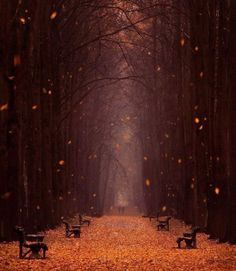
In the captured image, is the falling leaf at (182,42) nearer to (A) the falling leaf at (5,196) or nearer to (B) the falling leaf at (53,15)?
(B) the falling leaf at (53,15)

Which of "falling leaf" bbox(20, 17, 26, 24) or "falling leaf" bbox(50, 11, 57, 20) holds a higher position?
"falling leaf" bbox(50, 11, 57, 20)

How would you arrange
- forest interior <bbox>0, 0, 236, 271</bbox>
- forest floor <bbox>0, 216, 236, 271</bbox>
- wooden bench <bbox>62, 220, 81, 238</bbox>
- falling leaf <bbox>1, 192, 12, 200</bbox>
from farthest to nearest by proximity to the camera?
wooden bench <bbox>62, 220, 81, 238</bbox>, falling leaf <bbox>1, 192, 12, 200</bbox>, forest interior <bbox>0, 0, 236, 271</bbox>, forest floor <bbox>0, 216, 236, 271</bbox>

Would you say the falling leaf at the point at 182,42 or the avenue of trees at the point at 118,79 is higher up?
the falling leaf at the point at 182,42

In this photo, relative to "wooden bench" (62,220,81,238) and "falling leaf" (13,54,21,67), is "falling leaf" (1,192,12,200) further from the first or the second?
"wooden bench" (62,220,81,238)

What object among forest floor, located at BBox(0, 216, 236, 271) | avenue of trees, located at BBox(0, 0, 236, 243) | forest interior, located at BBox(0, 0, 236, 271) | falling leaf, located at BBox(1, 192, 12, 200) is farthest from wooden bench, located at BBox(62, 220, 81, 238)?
falling leaf, located at BBox(1, 192, 12, 200)

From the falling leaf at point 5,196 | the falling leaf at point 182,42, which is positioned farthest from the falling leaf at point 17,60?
the falling leaf at point 182,42

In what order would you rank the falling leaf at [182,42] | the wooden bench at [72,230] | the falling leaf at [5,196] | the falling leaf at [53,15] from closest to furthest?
the falling leaf at [5,196] < the wooden bench at [72,230] < the falling leaf at [53,15] < the falling leaf at [182,42]

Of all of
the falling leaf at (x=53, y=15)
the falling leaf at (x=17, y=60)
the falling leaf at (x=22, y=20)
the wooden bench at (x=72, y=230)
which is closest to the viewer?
the falling leaf at (x=17, y=60)

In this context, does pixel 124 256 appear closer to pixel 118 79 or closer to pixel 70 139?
pixel 118 79

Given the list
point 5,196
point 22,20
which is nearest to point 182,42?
point 22,20

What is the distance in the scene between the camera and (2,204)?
2161 centimetres

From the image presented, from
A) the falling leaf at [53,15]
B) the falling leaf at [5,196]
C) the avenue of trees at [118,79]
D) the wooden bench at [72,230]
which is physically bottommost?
the wooden bench at [72,230]

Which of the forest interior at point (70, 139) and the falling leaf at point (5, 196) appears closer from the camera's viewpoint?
the forest interior at point (70, 139)

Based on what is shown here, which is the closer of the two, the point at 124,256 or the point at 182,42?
the point at 124,256
